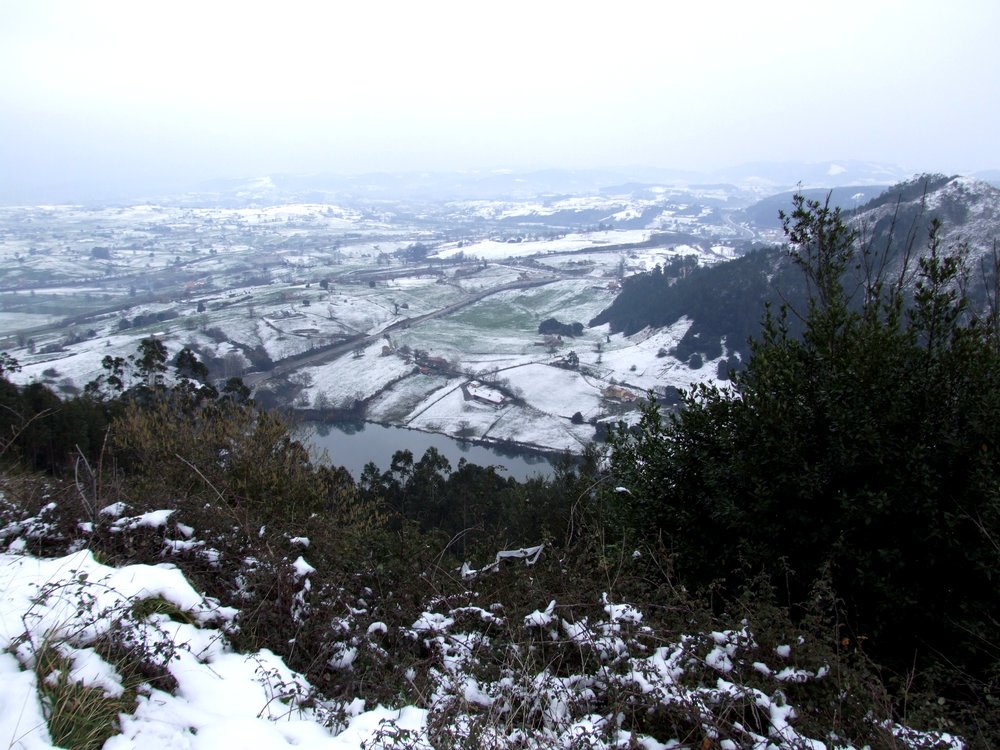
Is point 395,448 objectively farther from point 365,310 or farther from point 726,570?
point 365,310

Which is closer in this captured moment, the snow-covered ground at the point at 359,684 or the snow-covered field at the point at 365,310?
the snow-covered ground at the point at 359,684

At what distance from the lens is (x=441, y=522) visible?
2011 centimetres

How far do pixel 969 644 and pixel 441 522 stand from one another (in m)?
16.7

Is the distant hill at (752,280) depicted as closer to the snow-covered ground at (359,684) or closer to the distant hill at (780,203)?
the snow-covered ground at (359,684)

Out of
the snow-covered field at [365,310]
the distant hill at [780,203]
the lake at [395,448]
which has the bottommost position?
the lake at [395,448]

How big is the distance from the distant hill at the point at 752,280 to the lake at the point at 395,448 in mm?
23654

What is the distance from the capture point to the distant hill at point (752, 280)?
53.7 m

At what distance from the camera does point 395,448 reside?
3791 centimetres

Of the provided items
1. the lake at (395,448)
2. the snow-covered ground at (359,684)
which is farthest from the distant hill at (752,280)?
the snow-covered ground at (359,684)

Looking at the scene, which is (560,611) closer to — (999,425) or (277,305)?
(999,425)

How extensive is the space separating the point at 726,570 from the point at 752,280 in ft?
192

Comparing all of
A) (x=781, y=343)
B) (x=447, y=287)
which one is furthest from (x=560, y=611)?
(x=447, y=287)

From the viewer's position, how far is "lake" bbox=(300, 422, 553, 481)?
35.0 meters

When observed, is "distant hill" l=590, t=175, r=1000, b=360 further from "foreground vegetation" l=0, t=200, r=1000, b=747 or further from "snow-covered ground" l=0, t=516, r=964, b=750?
"snow-covered ground" l=0, t=516, r=964, b=750
